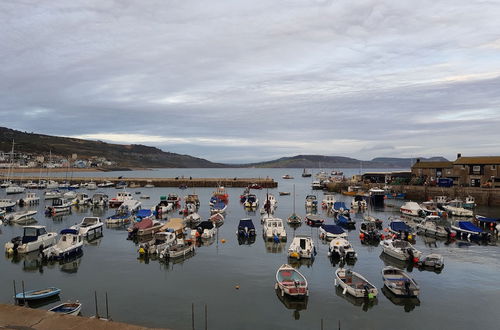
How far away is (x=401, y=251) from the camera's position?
116 feet

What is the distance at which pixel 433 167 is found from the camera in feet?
318

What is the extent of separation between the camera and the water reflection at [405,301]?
966 inches

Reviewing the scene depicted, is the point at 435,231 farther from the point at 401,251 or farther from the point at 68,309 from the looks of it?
the point at 68,309

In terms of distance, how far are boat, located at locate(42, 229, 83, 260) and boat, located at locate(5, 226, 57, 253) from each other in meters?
1.56

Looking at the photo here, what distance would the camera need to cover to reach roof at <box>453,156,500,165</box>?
265 feet

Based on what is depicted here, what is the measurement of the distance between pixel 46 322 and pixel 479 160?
3636 inches

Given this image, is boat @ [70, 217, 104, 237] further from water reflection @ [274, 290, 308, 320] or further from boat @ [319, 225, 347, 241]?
water reflection @ [274, 290, 308, 320]

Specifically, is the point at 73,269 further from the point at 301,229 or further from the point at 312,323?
the point at 301,229

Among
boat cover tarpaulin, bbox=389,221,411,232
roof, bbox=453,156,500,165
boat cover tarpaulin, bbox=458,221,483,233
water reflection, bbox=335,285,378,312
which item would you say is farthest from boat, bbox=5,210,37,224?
roof, bbox=453,156,500,165

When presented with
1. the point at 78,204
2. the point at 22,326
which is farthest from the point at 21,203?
the point at 22,326

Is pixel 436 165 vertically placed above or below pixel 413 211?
above

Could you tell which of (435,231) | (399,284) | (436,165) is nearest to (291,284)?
(399,284)

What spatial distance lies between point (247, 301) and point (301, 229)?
28.9 metres

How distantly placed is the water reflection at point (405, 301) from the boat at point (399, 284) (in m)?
0.28
